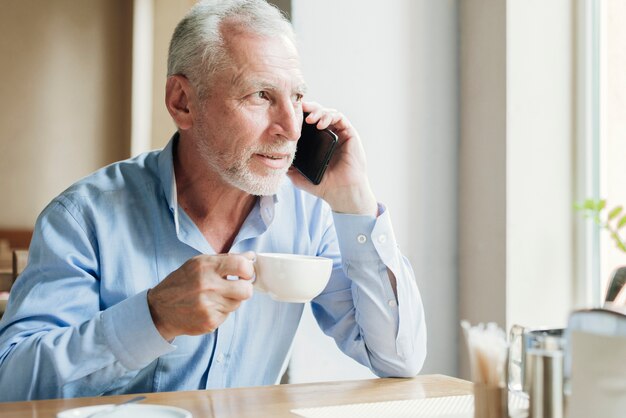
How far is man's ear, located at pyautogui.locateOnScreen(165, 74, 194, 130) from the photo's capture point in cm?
146

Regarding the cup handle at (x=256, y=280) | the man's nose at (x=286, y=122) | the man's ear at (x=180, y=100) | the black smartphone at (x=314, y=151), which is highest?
the man's ear at (x=180, y=100)

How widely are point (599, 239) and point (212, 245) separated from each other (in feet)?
4.12

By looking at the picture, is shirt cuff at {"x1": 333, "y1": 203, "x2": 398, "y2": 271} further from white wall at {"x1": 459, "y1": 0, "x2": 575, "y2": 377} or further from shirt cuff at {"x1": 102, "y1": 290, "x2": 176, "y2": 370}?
white wall at {"x1": 459, "y1": 0, "x2": 575, "y2": 377}

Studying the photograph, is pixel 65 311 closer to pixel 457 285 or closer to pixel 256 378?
pixel 256 378

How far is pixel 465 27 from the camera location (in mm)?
2227

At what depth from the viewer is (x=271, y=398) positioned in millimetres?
1061

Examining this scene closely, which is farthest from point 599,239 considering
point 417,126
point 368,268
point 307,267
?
point 307,267

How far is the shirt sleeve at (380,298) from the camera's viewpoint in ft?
4.34

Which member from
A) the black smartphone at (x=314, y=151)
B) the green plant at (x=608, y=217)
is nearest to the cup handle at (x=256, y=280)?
the black smartphone at (x=314, y=151)

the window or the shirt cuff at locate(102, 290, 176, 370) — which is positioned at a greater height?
the window

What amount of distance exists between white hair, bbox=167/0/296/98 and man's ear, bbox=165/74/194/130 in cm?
3

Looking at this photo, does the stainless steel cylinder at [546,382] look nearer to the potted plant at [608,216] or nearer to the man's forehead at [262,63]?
the man's forehead at [262,63]

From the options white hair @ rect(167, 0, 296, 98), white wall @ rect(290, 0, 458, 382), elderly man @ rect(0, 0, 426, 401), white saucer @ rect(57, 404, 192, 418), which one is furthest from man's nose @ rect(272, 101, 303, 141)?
white wall @ rect(290, 0, 458, 382)

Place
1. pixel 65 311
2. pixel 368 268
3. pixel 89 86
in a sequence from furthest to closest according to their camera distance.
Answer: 1. pixel 89 86
2. pixel 368 268
3. pixel 65 311
